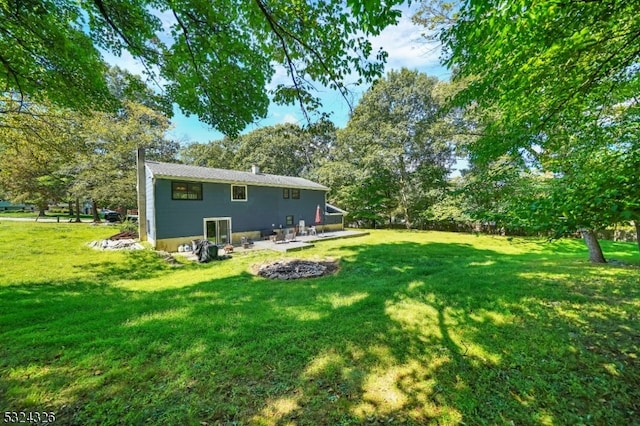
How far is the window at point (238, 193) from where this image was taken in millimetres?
14406

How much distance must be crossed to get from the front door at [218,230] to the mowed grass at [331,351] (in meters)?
6.84

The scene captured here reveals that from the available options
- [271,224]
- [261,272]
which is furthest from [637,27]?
[271,224]

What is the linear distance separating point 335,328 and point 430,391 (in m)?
1.71

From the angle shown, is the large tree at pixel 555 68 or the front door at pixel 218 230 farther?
the front door at pixel 218 230

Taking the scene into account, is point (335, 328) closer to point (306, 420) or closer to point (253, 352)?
point (253, 352)

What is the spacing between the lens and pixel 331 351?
11.0 ft

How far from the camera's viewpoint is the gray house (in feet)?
38.3

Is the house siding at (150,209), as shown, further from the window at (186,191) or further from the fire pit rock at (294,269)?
the fire pit rock at (294,269)

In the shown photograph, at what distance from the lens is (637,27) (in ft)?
9.05

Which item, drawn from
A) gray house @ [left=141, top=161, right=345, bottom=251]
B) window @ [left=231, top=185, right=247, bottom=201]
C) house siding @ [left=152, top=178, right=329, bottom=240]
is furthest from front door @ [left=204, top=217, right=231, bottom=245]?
window @ [left=231, top=185, right=247, bottom=201]

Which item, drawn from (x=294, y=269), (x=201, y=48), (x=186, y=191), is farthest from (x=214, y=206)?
(x=201, y=48)

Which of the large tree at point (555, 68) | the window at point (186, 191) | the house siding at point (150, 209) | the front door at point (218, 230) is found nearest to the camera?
the large tree at point (555, 68)

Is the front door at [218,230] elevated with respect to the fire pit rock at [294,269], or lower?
elevated

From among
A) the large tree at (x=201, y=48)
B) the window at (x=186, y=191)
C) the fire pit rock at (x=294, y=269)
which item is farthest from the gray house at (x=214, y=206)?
the large tree at (x=201, y=48)
